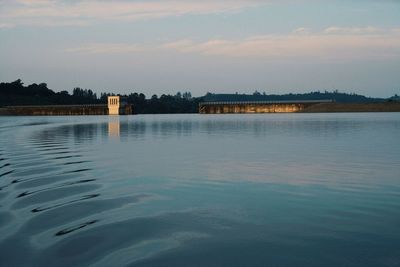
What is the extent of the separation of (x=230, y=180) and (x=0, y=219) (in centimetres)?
814

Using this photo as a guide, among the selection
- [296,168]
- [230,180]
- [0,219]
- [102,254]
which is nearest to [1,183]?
[0,219]

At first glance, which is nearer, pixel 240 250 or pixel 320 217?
pixel 240 250

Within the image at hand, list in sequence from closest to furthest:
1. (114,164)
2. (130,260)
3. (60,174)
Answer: (130,260)
(60,174)
(114,164)

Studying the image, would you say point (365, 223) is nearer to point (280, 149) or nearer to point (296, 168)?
point (296, 168)

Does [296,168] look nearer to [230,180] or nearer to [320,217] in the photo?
[230,180]

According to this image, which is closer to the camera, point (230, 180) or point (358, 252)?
point (358, 252)

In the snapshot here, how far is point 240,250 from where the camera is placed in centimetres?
882

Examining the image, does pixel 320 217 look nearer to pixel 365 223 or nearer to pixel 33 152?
pixel 365 223

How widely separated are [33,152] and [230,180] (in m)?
16.1

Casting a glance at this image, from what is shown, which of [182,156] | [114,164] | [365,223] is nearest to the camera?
[365,223]

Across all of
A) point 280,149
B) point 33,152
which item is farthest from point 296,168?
point 33,152

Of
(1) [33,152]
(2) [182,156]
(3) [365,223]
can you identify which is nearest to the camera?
(3) [365,223]

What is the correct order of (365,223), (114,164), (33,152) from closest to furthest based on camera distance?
(365,223), (114,164), (33,152)

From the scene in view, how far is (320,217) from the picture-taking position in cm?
1132
